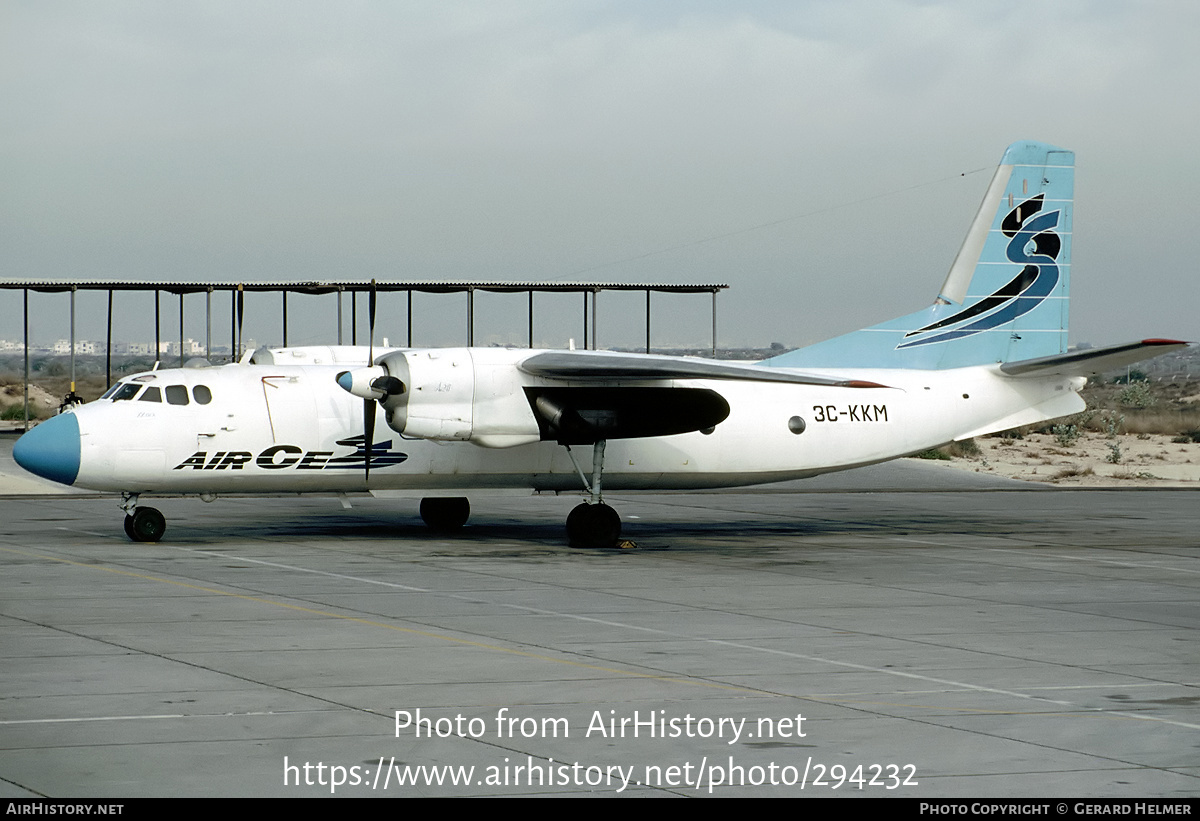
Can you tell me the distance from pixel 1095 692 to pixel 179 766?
6.68 metres

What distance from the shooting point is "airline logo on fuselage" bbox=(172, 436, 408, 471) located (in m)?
21.2

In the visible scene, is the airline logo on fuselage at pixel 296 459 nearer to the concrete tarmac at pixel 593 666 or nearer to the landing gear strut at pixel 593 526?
the concrete tarmac at pixel 593 666

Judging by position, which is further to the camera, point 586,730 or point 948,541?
point 948,541

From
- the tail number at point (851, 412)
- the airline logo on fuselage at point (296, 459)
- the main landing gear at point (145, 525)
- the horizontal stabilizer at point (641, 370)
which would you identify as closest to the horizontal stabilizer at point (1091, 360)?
the tail number at point (851, 412)

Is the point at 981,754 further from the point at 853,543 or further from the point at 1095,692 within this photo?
the point at 853,543

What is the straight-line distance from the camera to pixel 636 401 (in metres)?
22.3

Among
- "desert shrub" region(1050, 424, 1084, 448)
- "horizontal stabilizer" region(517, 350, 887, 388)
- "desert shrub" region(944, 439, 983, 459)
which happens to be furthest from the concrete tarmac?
"desert shrub" region(1050, 424, 1084, 448)

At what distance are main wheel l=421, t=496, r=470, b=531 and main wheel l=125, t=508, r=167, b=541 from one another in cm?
485

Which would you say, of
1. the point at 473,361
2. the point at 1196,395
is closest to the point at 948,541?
the point at 473,361

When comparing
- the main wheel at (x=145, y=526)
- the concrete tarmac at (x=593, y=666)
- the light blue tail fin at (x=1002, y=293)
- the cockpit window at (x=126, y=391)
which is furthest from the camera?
the light blue tail fin at (x=1002, y=293)

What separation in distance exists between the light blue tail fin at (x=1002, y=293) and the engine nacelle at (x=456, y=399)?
596cm

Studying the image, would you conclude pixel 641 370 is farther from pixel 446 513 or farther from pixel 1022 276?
pixel 1022 276

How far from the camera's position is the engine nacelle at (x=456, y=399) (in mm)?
21109

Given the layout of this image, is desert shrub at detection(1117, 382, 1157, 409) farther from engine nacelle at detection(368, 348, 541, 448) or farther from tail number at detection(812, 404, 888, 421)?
engine nacelle at detection(368, 348, 541, 448)
